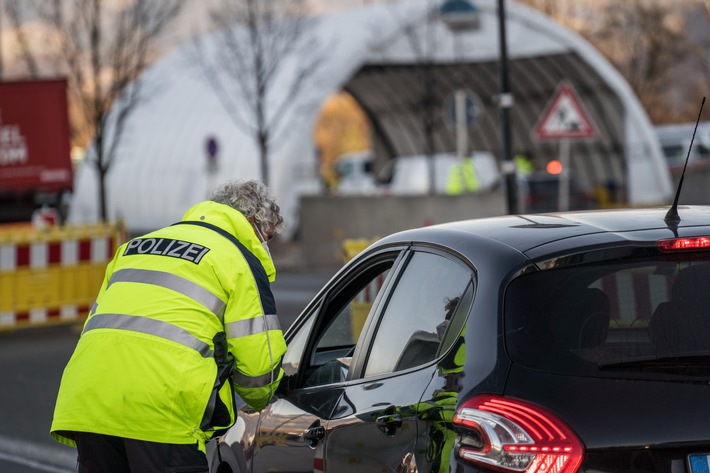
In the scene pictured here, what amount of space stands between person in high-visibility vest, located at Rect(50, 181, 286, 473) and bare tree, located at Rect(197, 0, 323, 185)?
30.9 m

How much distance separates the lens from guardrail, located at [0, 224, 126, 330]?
1716 centimetres

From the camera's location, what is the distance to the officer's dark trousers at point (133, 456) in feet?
14.0

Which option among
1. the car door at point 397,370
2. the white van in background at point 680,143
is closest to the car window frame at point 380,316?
the car door at point 397,370

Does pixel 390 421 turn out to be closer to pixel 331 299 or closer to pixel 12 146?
pixel 331 299

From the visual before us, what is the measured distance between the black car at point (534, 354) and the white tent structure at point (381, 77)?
96.8ft

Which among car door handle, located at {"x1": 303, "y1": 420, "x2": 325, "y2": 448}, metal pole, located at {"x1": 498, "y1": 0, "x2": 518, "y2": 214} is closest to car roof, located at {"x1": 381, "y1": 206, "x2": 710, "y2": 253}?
car door handle, located at {"x1": 303, "y1": 420, "x2": 325, "y2": 448}

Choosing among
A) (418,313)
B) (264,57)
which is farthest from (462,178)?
(418,313)

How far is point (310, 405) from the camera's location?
15.5ft

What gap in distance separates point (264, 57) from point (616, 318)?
1379 inches

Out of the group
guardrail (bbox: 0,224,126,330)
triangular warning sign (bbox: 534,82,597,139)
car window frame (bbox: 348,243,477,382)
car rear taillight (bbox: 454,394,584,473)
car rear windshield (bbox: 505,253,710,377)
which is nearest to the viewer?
car rear taillight (bbox: 454,394,584,473)

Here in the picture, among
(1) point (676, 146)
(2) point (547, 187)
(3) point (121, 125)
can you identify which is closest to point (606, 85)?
(2) point (547, 187)

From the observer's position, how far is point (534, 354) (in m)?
3.65

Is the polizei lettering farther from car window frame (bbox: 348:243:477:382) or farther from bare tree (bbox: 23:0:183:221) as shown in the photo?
bare tree (bbox: 23:0:183:221)

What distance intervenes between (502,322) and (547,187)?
3213 centimetres
